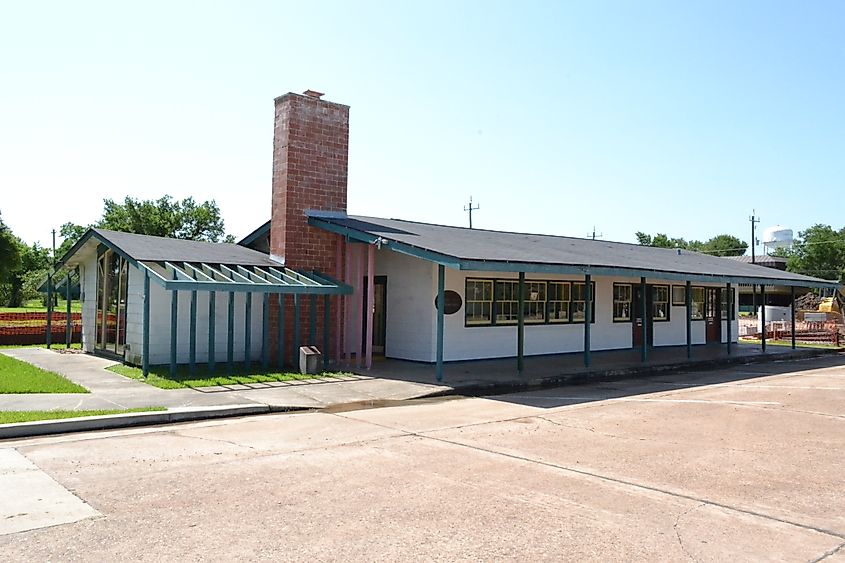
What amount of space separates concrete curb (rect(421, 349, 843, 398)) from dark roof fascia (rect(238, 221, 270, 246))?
7.78 meters

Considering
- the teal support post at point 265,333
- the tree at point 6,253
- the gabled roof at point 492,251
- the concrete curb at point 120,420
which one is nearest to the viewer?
the concrete curb at point 120,420

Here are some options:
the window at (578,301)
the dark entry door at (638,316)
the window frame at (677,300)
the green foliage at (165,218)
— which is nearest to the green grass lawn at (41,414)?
the window at (578,301)

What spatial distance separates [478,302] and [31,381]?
387 inches

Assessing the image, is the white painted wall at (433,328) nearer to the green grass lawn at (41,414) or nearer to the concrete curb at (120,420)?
the concrete curb at (120,420)

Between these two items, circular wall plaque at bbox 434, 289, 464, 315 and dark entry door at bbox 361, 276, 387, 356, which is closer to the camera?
circular wall plaque at bbox 434, 289, 464, 315

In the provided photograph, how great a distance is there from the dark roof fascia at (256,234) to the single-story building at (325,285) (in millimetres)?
68

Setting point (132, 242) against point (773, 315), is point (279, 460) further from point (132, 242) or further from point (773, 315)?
point (773, 315)

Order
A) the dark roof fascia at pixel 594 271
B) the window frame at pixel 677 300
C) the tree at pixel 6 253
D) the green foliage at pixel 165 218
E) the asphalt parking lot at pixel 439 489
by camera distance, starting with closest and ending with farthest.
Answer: the asphalt parking lot at pixel 439 489
the dark roof fascia at pixel 594 271
the window frame at pixel 677 300
the tree at pixel 6 253
the green foliage at pixel 165 218

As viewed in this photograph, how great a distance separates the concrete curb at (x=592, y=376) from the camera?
13336mm

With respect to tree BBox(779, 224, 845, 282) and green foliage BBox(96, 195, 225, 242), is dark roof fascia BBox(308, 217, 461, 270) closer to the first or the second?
green foliage BBox(96, 195, 225, 242)

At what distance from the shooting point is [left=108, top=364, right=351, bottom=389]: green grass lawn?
12845 millimetres

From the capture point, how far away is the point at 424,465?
734cm

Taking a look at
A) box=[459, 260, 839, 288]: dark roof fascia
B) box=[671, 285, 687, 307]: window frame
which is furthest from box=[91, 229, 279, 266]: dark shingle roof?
box=[671, 285, 687, 307]: window frame

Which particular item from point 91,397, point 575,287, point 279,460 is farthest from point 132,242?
point 575,287
